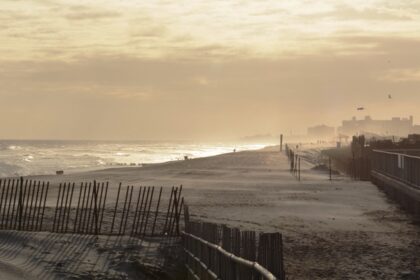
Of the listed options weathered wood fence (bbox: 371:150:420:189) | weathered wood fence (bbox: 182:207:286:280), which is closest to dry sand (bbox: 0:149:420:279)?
weathered wood fence (bbox: 371:150:420:189)

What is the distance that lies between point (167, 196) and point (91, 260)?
1691 cm

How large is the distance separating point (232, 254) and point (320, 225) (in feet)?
40.2

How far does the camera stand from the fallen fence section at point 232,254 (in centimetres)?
927

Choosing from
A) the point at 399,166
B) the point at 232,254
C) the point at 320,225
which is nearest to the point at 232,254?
the point at 232,254

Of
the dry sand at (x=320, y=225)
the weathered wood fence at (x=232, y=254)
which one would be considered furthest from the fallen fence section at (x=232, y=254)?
the dry sand at (x=320, y=225)

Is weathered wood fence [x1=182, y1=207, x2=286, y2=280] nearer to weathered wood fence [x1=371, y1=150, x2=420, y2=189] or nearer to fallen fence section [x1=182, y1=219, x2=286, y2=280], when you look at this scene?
fallen fence section [x1=182, y1=219, x2=286, y2=280]

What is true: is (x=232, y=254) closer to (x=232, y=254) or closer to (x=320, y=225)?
(x=232, y=254)

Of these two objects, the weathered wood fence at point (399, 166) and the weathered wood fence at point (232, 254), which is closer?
the weathered wood fence at point (232, 254)

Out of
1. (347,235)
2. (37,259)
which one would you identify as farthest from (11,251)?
(347,235)

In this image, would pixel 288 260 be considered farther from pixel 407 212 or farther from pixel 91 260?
pixel 407 212

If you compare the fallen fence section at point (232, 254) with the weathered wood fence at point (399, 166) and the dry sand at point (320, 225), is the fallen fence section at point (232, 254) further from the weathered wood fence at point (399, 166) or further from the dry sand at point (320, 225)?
the weathered wood fence at point (399, 166)

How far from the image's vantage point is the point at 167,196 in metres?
32.8

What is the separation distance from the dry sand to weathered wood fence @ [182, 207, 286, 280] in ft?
7.02

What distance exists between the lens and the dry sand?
15133mm
